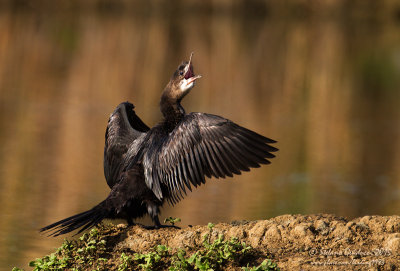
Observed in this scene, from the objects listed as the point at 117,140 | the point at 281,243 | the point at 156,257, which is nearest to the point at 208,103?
the point at 117,140

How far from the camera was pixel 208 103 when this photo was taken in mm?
16844

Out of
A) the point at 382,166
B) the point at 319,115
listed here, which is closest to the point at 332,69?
the point at 319,115

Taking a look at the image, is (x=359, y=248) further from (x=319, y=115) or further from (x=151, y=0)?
(x=151, y=0)

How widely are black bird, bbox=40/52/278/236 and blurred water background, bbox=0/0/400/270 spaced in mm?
1464

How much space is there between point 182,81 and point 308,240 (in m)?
1.76

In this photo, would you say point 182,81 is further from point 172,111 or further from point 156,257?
point 156,257

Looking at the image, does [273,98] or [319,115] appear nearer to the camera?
[319,115]

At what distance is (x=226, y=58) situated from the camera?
2481 centimetres

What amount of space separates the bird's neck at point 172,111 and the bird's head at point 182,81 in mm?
49

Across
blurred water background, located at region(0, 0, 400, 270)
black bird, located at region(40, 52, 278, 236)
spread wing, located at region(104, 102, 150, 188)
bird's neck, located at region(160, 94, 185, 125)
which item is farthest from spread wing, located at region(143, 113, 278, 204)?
blurred water background, located at region(0, 0, 400, 270)

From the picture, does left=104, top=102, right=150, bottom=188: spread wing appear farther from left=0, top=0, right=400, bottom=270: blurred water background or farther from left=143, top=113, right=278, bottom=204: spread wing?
left=0, top=0, right=400, bottom=270: blurred water background

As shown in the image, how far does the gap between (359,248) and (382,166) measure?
24.8ft

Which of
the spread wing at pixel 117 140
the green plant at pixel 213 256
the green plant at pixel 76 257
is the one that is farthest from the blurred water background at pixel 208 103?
the green plant at pixel 213 256

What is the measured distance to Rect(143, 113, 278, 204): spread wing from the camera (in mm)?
5617
